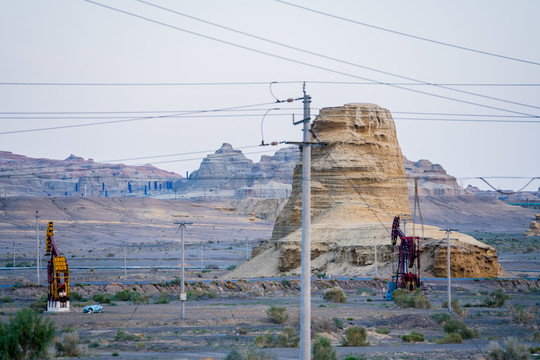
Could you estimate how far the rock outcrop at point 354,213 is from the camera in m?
58.4

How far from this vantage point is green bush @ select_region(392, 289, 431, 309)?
43.0m

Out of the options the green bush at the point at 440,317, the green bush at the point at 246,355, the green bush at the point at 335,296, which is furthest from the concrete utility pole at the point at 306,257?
the green bush at the point at 335,296

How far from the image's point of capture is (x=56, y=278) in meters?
40.0

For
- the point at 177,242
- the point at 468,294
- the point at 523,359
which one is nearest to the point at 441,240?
the point at 468,294

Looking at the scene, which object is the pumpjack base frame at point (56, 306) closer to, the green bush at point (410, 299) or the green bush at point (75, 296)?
Result: the green bush at point (75, 296)

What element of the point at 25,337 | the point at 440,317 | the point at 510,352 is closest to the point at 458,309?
the point at 440,317

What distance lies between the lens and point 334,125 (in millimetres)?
74438

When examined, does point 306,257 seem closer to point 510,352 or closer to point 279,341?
point 510,352

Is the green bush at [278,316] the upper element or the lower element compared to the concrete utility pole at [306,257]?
lower

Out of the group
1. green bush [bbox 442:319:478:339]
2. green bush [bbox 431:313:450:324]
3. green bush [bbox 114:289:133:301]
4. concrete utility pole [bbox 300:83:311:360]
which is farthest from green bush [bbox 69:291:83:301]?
concrete utility pole [bbox 300:83:311:360]

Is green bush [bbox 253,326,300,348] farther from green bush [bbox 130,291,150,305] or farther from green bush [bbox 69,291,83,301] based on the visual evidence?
green bush [bbox 69,291,83,301]

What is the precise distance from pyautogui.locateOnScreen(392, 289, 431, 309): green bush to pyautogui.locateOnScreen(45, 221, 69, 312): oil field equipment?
19.5 meters

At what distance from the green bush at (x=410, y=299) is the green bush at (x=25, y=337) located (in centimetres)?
2551

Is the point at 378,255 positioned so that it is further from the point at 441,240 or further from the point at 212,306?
the point at 212,306
